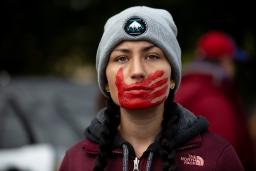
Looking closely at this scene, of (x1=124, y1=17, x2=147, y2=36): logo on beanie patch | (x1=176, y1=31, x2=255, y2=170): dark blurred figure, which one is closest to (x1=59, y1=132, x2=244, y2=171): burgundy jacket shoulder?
(x1=124, y1=17, x2=147, y2=36): logo on beanie patch

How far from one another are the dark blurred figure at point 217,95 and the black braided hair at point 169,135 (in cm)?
182

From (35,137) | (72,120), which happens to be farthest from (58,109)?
(35,137)

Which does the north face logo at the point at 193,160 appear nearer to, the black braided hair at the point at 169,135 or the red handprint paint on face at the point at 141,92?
the black braided hair at the point at 169,135

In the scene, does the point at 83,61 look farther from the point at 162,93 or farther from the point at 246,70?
the point at 162,93

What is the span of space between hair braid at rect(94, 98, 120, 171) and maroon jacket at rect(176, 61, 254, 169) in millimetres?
1817

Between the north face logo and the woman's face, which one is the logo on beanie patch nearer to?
the woman's face

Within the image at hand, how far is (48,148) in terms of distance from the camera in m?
5.89

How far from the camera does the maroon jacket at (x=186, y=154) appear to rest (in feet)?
11.5

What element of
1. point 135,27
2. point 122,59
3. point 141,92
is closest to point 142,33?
point 135,27

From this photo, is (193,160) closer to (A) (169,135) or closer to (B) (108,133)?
(A) (169,135)

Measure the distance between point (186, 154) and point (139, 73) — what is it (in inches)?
16.4

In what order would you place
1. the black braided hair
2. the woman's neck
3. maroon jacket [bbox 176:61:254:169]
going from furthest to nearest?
1. maroon jacket [bbox 176:61:254:169]
2. the woman's neck
3. the black braided hair

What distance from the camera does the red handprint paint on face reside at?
138 inches

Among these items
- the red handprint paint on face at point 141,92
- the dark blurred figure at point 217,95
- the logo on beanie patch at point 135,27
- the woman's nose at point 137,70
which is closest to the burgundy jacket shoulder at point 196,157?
the red handprint paint on face at point 141,92
